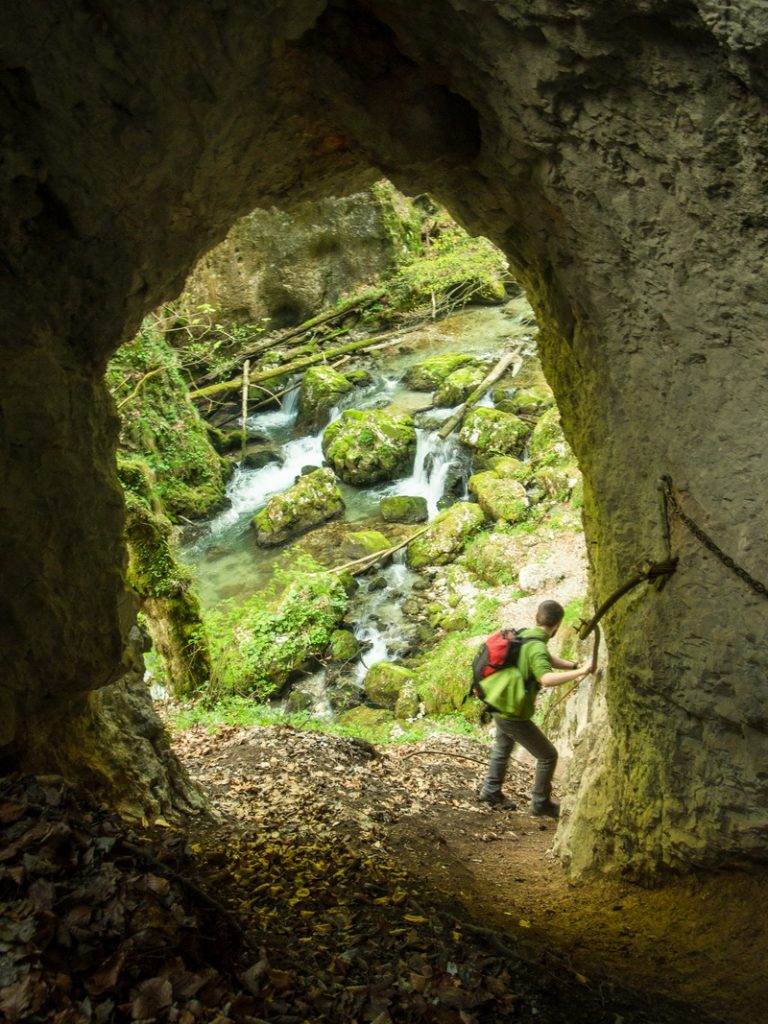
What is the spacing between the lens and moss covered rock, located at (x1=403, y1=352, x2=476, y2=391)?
19094 mm

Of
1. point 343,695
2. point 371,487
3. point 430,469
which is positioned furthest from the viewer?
point 371,487

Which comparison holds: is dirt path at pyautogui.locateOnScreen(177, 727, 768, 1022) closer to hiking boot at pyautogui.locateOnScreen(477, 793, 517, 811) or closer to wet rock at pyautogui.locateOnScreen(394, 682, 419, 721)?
hiking boot at pyautogui.locateOnScreen(477, 793, 517, 811)

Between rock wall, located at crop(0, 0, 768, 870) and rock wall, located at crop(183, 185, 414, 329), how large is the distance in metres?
17.3

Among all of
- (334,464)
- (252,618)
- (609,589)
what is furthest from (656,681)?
(334,464)

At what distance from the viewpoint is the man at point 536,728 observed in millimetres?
5809

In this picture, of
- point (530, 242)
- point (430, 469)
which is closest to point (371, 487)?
point (430, 469)

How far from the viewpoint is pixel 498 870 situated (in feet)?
18.2

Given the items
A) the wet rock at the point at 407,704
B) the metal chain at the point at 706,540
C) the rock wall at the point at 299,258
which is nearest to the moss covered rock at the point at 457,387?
the rock wall at the point at 299,258

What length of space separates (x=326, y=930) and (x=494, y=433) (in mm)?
13398

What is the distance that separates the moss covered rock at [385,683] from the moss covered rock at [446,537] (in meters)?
2.93

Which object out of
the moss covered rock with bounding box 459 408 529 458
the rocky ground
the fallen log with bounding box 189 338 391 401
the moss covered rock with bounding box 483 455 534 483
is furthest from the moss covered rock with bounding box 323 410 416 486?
the rocky ground

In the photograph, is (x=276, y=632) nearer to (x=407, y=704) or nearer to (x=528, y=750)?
(x=407, y=704)

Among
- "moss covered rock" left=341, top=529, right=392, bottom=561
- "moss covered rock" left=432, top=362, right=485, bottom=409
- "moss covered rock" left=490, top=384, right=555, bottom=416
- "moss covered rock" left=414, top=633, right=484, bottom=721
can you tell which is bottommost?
"moss covered rock" left=414, top=633, right=484, bottom=721

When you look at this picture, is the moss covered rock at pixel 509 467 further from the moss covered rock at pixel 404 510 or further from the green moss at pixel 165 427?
the green moss at pixel 165 427
